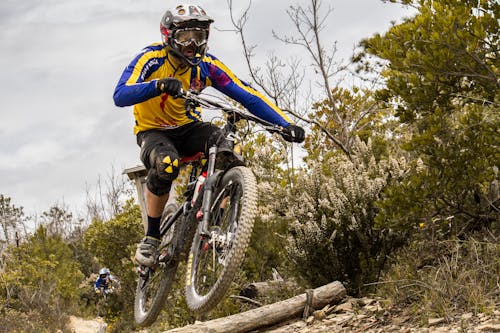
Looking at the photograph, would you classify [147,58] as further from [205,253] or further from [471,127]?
[471,127]

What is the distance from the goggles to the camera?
4984 mm

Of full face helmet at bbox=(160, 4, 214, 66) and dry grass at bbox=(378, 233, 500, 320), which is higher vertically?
full face helmet at bbox=(160, 4, 214, 66)

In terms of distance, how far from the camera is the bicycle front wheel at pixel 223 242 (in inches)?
176

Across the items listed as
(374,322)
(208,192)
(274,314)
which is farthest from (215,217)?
(274,314)

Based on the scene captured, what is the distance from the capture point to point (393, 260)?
6879 millimetres

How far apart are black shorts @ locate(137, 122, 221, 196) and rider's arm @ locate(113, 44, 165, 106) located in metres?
0.49

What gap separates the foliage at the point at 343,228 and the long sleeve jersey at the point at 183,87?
1.99 m

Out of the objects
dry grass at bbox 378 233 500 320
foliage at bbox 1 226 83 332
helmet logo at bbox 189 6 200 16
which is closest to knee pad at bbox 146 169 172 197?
helmet logo at bbox 189 6 200 16

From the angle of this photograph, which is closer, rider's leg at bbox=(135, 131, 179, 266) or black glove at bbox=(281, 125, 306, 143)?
black glove at bbox=(281, 125, 306, 143)

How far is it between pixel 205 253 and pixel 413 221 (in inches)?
86.0

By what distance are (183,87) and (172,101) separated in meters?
0.18

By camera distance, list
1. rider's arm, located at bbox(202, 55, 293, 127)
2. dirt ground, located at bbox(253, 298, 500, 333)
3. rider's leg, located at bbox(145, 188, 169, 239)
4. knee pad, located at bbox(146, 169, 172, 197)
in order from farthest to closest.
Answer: rider's leg, located at bbox(145, 188, 169, 239)
rider's arm, located at bbox(202, 55, 293, 127)
knee pad, located at bbox(146, 169, 172, 197)
dirt ground, located at bbox(253, 298, 500, 333)

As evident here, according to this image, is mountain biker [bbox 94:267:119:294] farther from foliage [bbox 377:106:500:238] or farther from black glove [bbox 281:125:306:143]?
black glove [bbox 281:125:306:143]

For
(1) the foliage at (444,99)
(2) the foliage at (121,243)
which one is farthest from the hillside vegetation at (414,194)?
(2) the foliage at (121,243)
